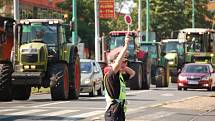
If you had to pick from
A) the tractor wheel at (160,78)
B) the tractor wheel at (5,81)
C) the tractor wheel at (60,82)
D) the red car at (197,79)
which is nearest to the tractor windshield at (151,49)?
the tractor wheel at (160,78)

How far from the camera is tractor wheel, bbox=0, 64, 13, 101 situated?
23.7 m

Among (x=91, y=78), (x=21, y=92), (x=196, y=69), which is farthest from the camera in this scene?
(x=196, y=69)

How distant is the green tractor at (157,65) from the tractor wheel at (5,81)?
18474mm

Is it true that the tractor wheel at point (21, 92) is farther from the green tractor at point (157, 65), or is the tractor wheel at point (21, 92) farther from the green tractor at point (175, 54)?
the green tractor at point (175, 54)

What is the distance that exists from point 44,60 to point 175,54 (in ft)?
87.1

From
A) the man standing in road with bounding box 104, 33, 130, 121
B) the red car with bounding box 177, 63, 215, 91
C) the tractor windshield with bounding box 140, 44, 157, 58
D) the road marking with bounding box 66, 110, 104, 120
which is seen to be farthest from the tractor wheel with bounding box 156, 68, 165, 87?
the man standing in road with bounding box 104, 33, 130, 121

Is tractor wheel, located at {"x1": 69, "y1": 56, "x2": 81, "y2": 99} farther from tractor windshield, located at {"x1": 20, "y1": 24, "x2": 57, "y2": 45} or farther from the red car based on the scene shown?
the red car

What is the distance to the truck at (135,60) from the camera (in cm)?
3550

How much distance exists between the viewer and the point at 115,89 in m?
9.06

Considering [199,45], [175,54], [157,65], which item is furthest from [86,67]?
[199,45]

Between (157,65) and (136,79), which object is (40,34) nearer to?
(136,79)

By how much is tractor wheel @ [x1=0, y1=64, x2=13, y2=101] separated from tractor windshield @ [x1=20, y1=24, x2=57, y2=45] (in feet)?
5.24

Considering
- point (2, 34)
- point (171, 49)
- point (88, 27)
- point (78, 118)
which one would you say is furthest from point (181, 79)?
point (88, 27)

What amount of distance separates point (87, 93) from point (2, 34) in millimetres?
4858
